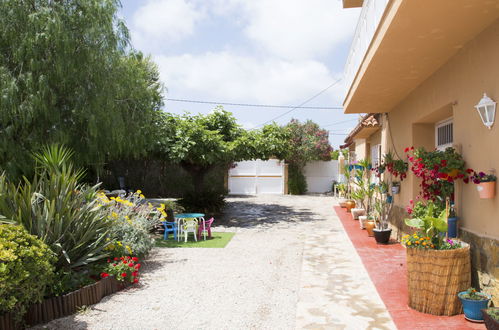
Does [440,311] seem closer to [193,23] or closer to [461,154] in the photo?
[461,154]

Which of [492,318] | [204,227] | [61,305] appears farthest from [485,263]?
[204,227]

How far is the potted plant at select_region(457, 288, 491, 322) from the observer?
4397 millimetres

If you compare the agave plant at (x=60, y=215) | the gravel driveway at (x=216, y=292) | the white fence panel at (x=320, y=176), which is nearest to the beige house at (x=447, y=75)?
the gravel driveway at (x=216, y=292)

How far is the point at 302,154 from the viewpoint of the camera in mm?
27094

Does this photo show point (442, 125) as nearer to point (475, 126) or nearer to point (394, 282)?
point (475, 126)

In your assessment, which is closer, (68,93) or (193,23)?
(68,93)

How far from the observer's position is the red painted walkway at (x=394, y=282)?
4.51 m

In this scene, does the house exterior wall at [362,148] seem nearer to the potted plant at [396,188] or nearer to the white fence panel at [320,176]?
the potted plant at [396,188]

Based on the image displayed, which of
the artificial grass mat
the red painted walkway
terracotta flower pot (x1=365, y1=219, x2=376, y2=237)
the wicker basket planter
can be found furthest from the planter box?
terracotta flower pot (x1=365, y1=219, x2=376, y2=237)

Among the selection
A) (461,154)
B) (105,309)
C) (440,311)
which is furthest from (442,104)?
(105,309)

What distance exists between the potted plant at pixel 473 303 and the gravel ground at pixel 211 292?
1989mm

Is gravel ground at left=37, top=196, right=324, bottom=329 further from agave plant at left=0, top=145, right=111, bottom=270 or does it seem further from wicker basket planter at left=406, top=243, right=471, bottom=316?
wicker basket planter at left=406, top=243, right=471, bottom=316

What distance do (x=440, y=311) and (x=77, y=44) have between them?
876cm

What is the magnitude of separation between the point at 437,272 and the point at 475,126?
79.1 inches
